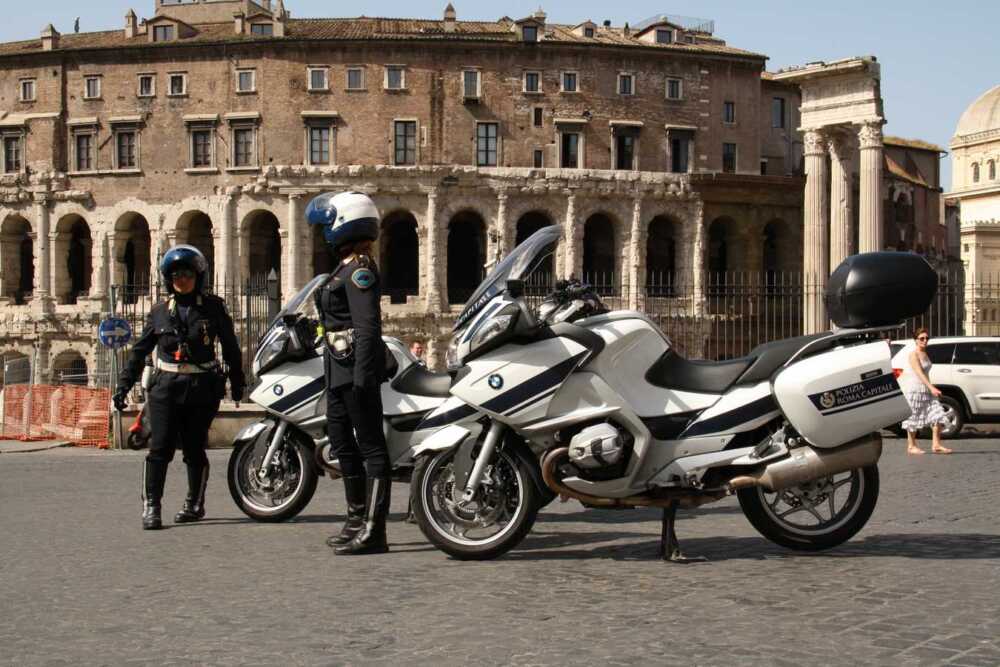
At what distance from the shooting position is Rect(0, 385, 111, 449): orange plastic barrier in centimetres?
1920

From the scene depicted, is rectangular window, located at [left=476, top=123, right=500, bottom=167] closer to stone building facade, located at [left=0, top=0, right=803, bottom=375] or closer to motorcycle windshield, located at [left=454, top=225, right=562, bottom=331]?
stone building facade, located at [left=0, top=0, right=803, bottom=375]

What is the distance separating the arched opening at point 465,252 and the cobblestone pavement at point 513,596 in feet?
134

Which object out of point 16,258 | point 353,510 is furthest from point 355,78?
point 353,510

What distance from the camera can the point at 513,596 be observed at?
18.0 feet

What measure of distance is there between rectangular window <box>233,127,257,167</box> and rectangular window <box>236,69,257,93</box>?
58.8 inches

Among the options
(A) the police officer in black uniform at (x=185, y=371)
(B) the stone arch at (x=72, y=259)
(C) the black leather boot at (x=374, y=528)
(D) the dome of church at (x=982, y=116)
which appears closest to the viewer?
(C) the black leather boot at (x=374, y=528)

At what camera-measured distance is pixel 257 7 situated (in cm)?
5647

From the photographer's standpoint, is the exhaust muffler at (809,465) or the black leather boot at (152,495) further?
the black leather boot at (152,495)

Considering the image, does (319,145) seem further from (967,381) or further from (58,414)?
(967,381)

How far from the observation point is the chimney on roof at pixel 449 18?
50941 millimetres

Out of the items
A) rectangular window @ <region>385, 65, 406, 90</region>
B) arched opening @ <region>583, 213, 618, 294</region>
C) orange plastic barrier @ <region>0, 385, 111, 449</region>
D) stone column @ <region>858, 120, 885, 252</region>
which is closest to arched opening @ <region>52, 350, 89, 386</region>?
rectangular window @ <region>385, 65, 406, 90</region>

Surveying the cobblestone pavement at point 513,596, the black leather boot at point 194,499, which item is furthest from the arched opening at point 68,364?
the cobblestone pavement at point 513,596

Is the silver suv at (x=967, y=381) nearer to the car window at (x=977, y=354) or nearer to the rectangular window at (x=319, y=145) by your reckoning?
the car window at (x=977, y=354)

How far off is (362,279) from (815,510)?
2703 millimetres
